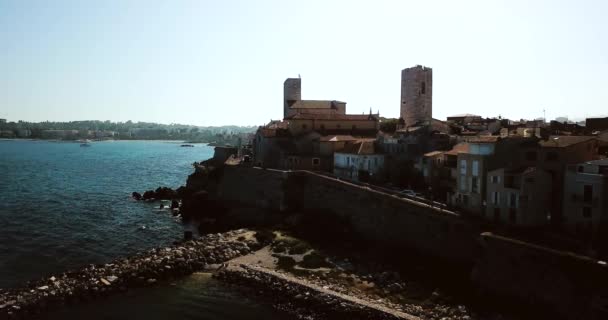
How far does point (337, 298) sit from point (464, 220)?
9639 millimetres

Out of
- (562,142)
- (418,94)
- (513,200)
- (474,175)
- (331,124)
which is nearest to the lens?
(513,200)

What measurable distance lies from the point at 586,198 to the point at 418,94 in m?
44.1

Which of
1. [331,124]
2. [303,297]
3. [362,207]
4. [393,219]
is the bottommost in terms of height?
[303,297]

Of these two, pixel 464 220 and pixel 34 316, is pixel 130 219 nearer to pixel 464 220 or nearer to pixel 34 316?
pixel 34 316

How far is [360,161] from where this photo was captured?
4859cm

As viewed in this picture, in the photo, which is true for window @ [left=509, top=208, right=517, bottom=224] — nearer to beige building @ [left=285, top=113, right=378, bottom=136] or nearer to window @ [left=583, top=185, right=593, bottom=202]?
window @ [left=583, top=185, right=593, bottom=202]

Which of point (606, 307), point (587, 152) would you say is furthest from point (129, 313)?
point (587, 152)

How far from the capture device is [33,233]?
43000mm

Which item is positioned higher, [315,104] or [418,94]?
[418,94]

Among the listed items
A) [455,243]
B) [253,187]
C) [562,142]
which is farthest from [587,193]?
[253,187]

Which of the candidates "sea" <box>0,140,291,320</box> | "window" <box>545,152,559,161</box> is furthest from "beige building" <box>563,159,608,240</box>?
"sea" <box>0,140,291,320</box>

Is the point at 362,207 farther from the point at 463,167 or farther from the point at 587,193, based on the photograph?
the point at 587,193

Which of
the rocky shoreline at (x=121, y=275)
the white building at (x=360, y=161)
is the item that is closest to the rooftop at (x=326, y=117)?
the white building at (x=360, y=161)

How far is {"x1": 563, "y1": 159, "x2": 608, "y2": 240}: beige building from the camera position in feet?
87.9
